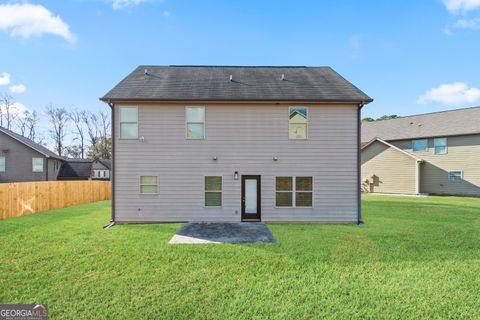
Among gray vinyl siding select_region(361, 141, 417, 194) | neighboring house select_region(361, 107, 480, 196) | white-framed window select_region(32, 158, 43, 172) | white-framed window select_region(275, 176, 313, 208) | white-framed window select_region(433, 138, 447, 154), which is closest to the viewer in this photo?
white-framed window select_region(275, 176, 313, 208)

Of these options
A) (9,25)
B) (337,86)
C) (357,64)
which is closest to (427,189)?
(357,64)

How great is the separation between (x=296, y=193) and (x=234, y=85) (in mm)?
5289

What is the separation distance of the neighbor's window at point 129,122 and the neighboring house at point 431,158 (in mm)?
19706

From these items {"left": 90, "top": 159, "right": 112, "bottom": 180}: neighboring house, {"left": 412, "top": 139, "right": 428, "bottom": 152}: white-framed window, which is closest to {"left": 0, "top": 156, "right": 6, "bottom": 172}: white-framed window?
{"left": 90, "top": 159, "right": 112, "bottom": 180}: neighboring house

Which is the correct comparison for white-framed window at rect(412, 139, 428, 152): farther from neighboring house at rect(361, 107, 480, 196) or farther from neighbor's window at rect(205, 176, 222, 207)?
neighbor's window at rect(205, 176, 222, 207)

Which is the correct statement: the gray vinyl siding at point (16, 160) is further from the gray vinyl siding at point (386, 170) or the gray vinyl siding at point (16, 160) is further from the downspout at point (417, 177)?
the downspout at point (417, 177)

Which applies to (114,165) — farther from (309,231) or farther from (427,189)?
(427,189)

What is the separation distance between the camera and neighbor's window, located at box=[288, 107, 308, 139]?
9.66 meters

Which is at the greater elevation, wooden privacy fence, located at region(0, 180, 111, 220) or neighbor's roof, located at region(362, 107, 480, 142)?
neighbor's roof, located at region(362, 107, 480, 142)

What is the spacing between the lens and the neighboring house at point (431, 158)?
1880 cm

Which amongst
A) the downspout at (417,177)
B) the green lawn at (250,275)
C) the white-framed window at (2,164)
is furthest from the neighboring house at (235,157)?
the white-framed window at (2,164)

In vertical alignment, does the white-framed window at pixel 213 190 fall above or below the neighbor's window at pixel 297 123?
below

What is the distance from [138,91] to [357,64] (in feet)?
44.5

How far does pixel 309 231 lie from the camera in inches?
320
